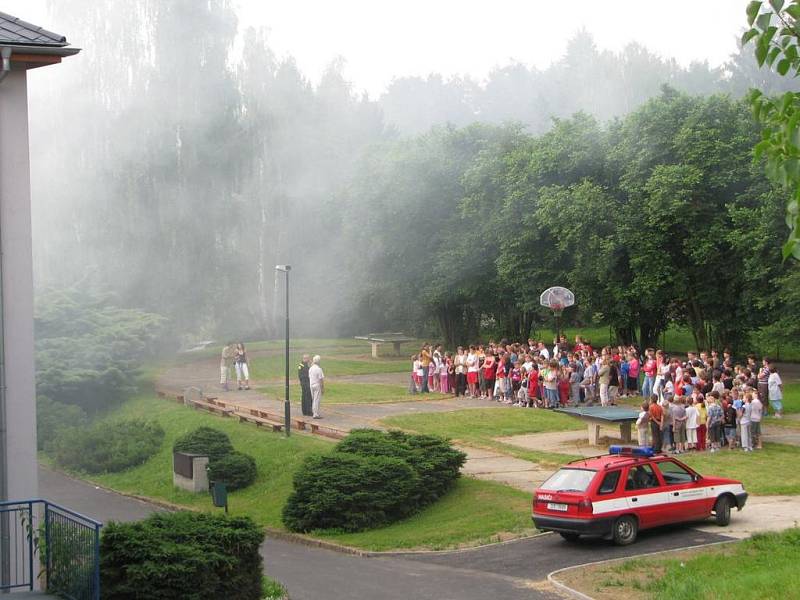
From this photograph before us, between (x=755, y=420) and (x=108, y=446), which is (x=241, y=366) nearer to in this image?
(x=108, y=446)

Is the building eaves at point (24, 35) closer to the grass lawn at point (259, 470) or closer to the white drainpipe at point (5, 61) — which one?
the white drainpipe at point (5, 61)

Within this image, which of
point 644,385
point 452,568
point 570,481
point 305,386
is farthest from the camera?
point 305,386

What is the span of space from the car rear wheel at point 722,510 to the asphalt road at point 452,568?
0.50 meters

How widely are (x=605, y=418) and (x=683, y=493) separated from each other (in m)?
6.35

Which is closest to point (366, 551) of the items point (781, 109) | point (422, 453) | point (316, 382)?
point (422, 453)

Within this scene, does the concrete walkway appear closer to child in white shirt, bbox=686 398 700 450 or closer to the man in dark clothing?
the man in dark clothing

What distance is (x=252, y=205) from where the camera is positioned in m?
52.4

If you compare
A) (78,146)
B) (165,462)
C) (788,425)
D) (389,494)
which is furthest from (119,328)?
(788,425)

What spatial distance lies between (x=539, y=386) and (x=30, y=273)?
19.2 m

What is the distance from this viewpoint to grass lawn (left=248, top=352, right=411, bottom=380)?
4175cm

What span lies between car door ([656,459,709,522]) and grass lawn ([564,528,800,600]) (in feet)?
4.44

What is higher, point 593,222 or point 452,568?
point 593,222

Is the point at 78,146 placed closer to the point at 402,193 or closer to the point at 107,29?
the point at 107,29

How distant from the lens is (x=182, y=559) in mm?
11297
